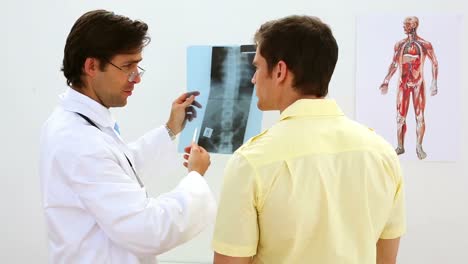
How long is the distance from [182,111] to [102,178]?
2.10 feet

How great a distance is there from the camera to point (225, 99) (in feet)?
5.62

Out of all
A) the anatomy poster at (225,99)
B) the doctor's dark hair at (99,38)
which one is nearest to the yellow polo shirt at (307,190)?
the doctor's dark hair at (99,38)

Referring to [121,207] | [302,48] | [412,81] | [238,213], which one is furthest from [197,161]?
[412,81]

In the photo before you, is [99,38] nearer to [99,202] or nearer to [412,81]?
[99,202]

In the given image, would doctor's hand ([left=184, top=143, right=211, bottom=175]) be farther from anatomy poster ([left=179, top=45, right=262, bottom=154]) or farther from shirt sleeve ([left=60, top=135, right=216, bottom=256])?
anatomy poster ([left=179, top=45, right=262, bottom=154])

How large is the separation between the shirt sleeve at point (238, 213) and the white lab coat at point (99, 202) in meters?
0.20

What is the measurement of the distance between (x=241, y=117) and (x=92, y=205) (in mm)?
749

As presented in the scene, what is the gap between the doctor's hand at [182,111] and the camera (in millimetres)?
1701

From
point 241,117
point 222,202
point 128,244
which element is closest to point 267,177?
point 222,202

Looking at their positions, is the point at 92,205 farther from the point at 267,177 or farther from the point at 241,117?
the point at 241,117

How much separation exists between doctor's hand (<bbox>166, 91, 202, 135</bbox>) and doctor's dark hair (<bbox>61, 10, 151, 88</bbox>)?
48 cm

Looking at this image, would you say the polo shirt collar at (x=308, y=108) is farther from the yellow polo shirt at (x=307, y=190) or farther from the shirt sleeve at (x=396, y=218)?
the shirt sleeve at (x=396, y=218)

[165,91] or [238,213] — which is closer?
[238,213]

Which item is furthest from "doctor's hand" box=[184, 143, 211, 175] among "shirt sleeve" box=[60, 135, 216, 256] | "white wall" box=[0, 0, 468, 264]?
"white wall" box=[0, 0, 468, 264]
